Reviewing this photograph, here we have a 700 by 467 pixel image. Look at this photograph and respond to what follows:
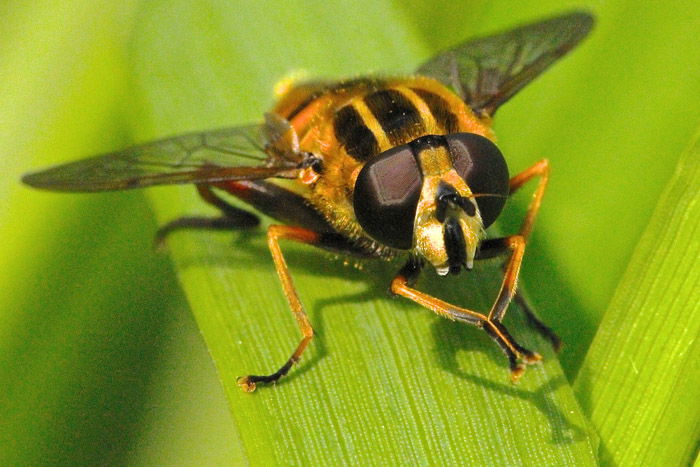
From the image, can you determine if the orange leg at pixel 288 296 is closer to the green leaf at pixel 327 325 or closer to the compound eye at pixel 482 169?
the green leaf at pixel 327 325

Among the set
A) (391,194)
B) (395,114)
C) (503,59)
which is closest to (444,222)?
(391,194)

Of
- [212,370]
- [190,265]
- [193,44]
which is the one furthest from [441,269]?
[193,44]

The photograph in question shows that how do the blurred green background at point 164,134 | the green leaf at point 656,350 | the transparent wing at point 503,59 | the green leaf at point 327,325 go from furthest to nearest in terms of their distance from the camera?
the transparent wing at point 503,59
the blurred green background at point 164,134
the green leaf at point 327,325
the green leaf at point 656,350

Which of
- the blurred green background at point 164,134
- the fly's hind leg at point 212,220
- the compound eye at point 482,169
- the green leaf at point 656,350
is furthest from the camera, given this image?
the fly's hind leg at point 212,220

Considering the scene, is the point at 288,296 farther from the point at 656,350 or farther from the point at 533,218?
the point at 656,350

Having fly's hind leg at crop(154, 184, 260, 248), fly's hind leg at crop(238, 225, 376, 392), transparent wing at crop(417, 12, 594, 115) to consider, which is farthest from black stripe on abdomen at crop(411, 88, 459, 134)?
fly's hind leg at crop(154, 184, 260, 248)

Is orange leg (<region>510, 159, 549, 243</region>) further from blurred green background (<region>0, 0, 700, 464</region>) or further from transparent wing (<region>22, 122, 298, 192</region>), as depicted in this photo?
transparent wing (<region>22, 122, 298, 192</region>)

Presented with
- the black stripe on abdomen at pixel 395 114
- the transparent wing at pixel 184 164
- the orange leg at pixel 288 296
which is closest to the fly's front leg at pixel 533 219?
the black stripe on abdomen at pixel 395 114
